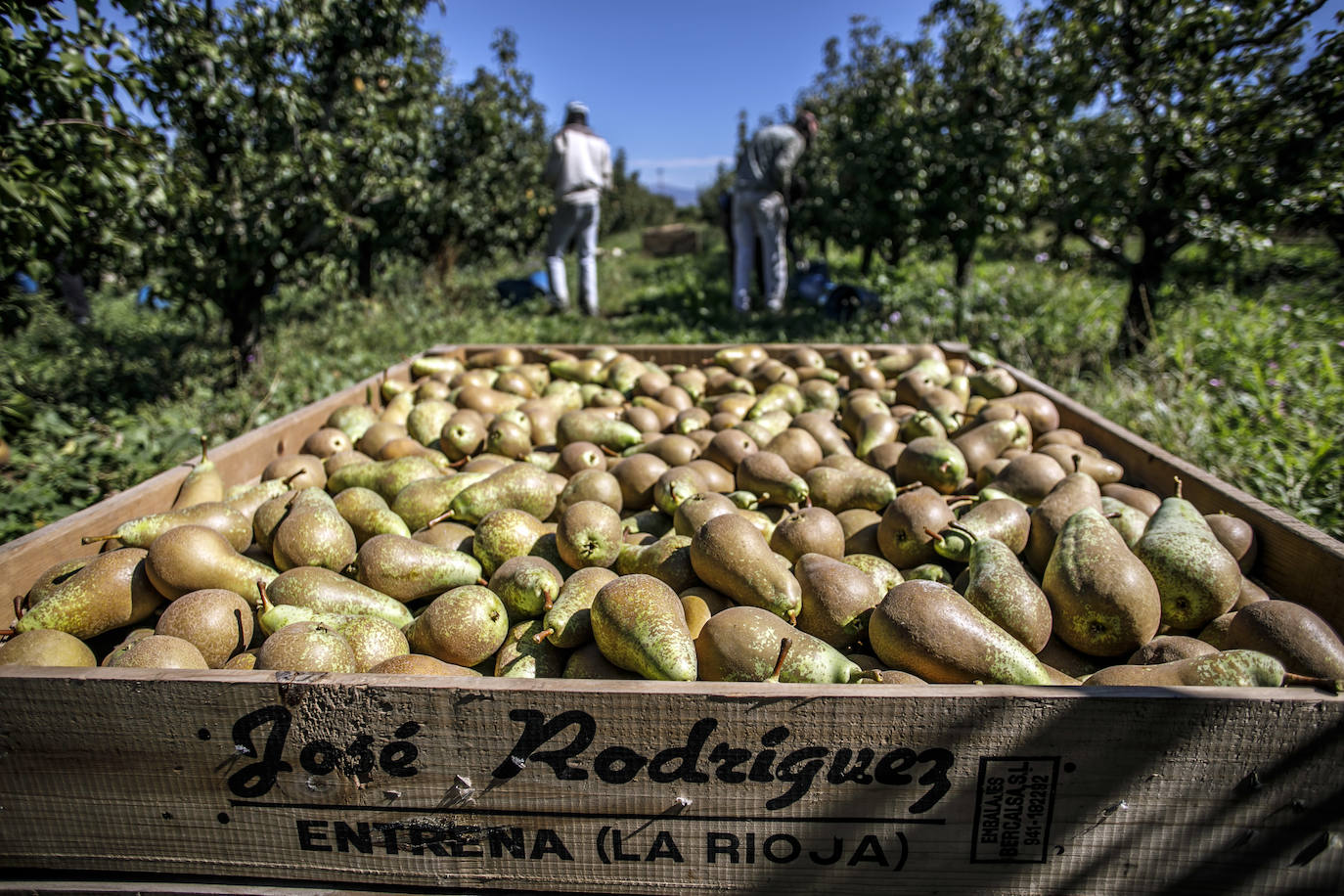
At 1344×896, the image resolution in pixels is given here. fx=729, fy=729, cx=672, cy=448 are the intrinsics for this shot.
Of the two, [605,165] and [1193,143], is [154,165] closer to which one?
[605,165]

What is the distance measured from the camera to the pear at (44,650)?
1.93 m

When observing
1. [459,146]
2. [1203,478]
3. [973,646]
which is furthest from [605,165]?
[973,646]

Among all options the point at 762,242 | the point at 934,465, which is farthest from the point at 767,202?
the point at 934,465

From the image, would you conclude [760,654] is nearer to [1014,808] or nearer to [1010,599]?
[1014,808]

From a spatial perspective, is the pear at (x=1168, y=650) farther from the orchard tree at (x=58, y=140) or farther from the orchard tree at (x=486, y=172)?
the orchard tree at (x=486, y=172)

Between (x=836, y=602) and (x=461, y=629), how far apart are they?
114 centimetres

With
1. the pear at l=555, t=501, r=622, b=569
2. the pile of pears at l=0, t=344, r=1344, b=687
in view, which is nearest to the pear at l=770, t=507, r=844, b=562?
the pile of pears at l=0, t=344, r=1344, b=687

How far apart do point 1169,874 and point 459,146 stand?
15.2 m

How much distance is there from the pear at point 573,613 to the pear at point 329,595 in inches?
23.5

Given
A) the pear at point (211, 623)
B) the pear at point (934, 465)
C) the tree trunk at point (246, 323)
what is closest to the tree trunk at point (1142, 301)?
the pear at point (934, 465)

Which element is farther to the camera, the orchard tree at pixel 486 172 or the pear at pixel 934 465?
the orchard tree at pixel 486 172

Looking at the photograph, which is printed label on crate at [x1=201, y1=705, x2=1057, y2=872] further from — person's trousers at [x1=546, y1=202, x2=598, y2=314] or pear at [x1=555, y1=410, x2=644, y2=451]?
person's trousers at [x1=546, y1=202, x2=598, y2=314]

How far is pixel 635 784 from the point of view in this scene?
1.63 meters

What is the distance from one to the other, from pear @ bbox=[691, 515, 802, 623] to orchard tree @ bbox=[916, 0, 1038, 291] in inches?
360
